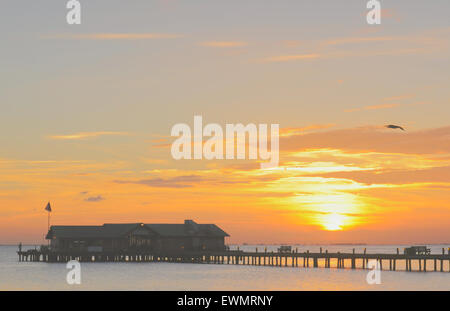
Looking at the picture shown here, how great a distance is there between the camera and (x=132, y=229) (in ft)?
425

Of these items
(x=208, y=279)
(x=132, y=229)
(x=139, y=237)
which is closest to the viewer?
(x=208, y=279)

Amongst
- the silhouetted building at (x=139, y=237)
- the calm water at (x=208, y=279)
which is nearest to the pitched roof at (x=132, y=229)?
the silhouetted building at (x=139, y=237)

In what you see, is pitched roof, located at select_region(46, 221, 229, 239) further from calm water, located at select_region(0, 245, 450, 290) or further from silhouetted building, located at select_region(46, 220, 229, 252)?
calm water, located at select_region(0, 245, 450, 290)

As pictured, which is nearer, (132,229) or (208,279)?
(208,279)

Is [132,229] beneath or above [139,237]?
above

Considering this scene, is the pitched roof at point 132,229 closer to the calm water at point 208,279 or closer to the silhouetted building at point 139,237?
the silhouetted building at point 139,237

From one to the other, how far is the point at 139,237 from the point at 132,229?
1881 millimetres

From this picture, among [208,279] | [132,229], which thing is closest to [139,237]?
[132,229]

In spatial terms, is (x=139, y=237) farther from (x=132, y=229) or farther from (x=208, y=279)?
(x=208, y=279)

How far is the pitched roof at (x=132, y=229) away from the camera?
127m

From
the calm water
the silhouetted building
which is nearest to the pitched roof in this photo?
the silhouetted building
